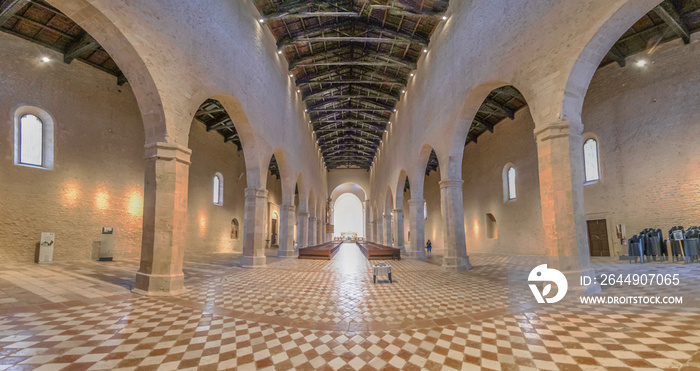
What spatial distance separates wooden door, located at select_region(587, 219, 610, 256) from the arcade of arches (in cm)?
23

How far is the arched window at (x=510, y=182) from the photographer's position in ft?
64.5

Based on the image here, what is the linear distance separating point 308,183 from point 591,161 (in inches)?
676

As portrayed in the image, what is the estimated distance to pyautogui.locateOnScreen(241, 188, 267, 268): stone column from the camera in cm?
1270

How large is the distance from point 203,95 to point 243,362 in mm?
7778

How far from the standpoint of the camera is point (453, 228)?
11.8 meters

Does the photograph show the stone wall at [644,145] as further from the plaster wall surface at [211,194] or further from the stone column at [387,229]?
the plaster wall surface at [211,194]

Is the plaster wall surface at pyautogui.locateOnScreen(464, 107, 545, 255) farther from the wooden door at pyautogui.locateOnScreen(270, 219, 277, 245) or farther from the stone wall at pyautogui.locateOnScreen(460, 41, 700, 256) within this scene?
the wooden door at pyautogui.locateOnScreen(270, 219, 277, 245)

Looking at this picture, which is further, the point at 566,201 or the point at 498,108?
the point at 498,108

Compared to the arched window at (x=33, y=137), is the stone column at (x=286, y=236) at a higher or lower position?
lower

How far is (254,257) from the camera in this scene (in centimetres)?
1266

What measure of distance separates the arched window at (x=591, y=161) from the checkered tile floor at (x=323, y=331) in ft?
27.0

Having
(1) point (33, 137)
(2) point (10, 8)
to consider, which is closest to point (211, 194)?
(1) point (33, 137)

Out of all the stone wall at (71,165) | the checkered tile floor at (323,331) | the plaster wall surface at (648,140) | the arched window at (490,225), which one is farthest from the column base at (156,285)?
the arched window at (490,225)

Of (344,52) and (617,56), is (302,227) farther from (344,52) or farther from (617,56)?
(617,56)
